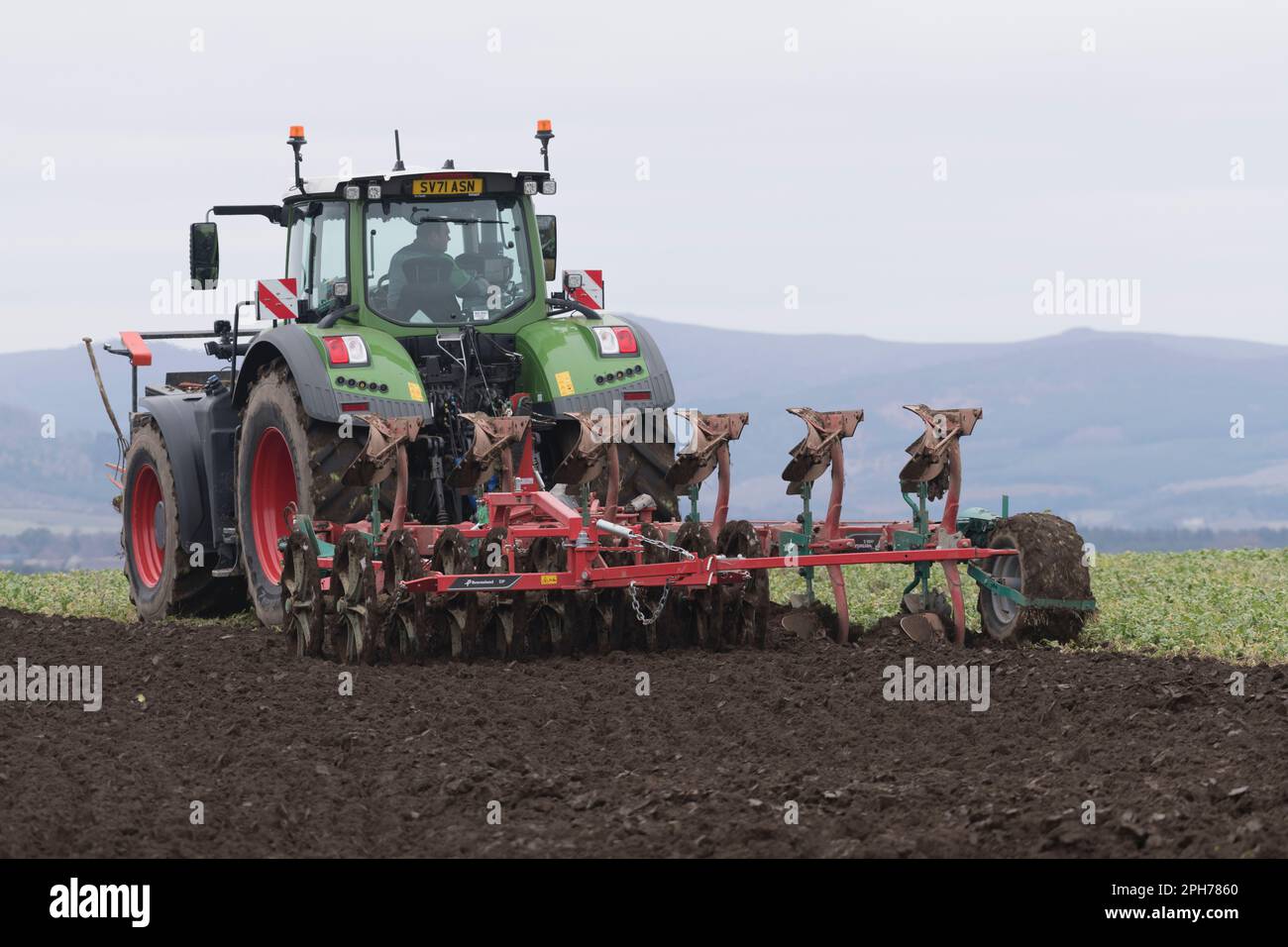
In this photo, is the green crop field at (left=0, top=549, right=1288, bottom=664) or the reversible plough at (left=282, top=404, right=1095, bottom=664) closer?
the reversible plough at (left=282, top=404, right=1095, bottom=664)

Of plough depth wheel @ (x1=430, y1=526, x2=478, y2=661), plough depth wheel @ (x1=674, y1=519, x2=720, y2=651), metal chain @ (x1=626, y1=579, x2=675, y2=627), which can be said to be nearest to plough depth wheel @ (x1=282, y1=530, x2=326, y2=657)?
plough depth wheel @ (x1=430, y1=526, x2=478, y2=661)

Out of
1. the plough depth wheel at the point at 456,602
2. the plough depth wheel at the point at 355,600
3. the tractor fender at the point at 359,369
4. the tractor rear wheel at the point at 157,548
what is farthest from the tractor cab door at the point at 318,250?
the plough depth wheel at the point at 456,602

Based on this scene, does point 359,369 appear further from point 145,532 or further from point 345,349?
point 145,532

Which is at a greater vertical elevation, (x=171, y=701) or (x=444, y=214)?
(x=444, y=214)

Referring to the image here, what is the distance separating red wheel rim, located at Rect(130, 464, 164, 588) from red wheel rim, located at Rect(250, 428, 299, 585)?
7.72 feet

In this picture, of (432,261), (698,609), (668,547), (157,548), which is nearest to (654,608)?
(698,609)

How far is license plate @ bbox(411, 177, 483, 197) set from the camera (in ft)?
37.0

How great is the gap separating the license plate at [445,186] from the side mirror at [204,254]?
1370mm

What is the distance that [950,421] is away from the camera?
1018 cm

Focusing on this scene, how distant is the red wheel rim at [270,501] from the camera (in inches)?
457

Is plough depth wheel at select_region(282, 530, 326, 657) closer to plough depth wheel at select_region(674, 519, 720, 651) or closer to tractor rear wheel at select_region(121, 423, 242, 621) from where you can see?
plough depth wheel at select_region(674, 519, 720, 651)

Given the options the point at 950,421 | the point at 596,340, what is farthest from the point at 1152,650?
the point at 596,340
